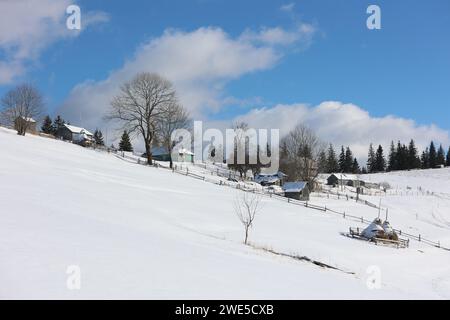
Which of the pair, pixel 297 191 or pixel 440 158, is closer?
pixel 297 191

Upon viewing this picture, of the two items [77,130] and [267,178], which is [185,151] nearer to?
[267,178]

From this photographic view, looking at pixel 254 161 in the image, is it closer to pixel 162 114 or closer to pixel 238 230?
pixel 162 114

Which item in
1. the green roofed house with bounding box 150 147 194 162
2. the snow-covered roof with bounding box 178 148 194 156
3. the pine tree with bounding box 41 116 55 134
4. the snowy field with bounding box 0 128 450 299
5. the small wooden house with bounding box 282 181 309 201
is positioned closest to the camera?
the snowy field with bounding box 0 128 450 299

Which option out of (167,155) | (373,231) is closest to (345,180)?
(167,155)

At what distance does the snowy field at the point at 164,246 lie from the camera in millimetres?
A: 10508

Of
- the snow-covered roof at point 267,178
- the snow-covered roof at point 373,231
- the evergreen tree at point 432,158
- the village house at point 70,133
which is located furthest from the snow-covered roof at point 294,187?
the evergreen tree at point 432,158

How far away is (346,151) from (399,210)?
9121 centimetres

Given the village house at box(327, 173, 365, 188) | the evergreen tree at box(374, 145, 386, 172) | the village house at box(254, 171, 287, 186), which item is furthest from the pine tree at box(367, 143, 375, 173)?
the village house at box(254, 171, 287, 186)

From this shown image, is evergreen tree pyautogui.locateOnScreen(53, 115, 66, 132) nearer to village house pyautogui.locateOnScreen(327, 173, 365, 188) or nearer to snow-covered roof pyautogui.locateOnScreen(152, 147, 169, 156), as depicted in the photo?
snow-covered roof pyautogui.locateOnScreen(152, 147, 169, 156)

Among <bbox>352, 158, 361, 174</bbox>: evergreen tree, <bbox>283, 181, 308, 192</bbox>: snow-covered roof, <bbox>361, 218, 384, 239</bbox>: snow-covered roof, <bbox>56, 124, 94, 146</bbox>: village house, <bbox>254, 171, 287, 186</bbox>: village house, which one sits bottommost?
<bbox>361, 218, 384, 239</bbox>: snow-covered roof

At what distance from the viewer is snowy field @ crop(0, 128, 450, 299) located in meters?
10.5

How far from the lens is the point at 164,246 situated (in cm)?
1628
